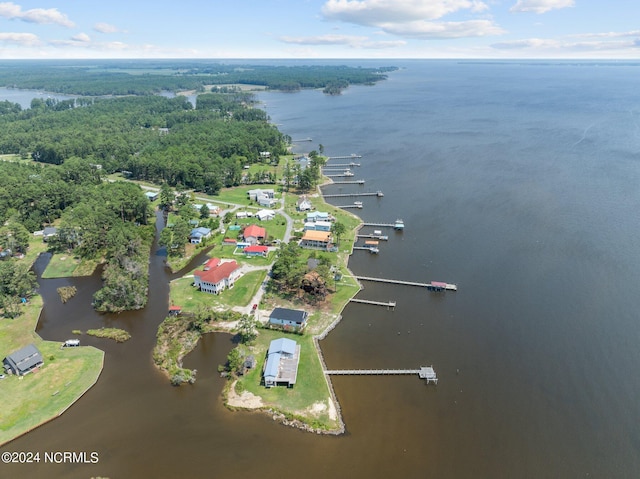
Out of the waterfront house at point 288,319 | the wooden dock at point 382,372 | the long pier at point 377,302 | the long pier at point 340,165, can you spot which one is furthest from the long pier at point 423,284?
the long pier at point 340,165

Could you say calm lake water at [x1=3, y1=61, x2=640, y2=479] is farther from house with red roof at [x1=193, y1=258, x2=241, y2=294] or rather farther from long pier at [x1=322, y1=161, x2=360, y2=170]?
long pier at [x1=322, y1=161, x2=360, y2=170]

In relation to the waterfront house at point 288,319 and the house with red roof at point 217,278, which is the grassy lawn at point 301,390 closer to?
the waterfront house at point 288,319

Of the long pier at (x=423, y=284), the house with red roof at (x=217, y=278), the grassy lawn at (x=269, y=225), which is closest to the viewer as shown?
the house with red roof at (x=217, y=278)

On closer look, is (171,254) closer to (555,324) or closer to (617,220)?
(555,324)

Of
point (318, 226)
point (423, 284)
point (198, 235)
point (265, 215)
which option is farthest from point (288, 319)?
point (265, 215)

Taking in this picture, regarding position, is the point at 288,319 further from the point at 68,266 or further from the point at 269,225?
the point at 68,266

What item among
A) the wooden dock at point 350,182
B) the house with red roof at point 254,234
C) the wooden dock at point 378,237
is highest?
the wooden dock at point 350,182
